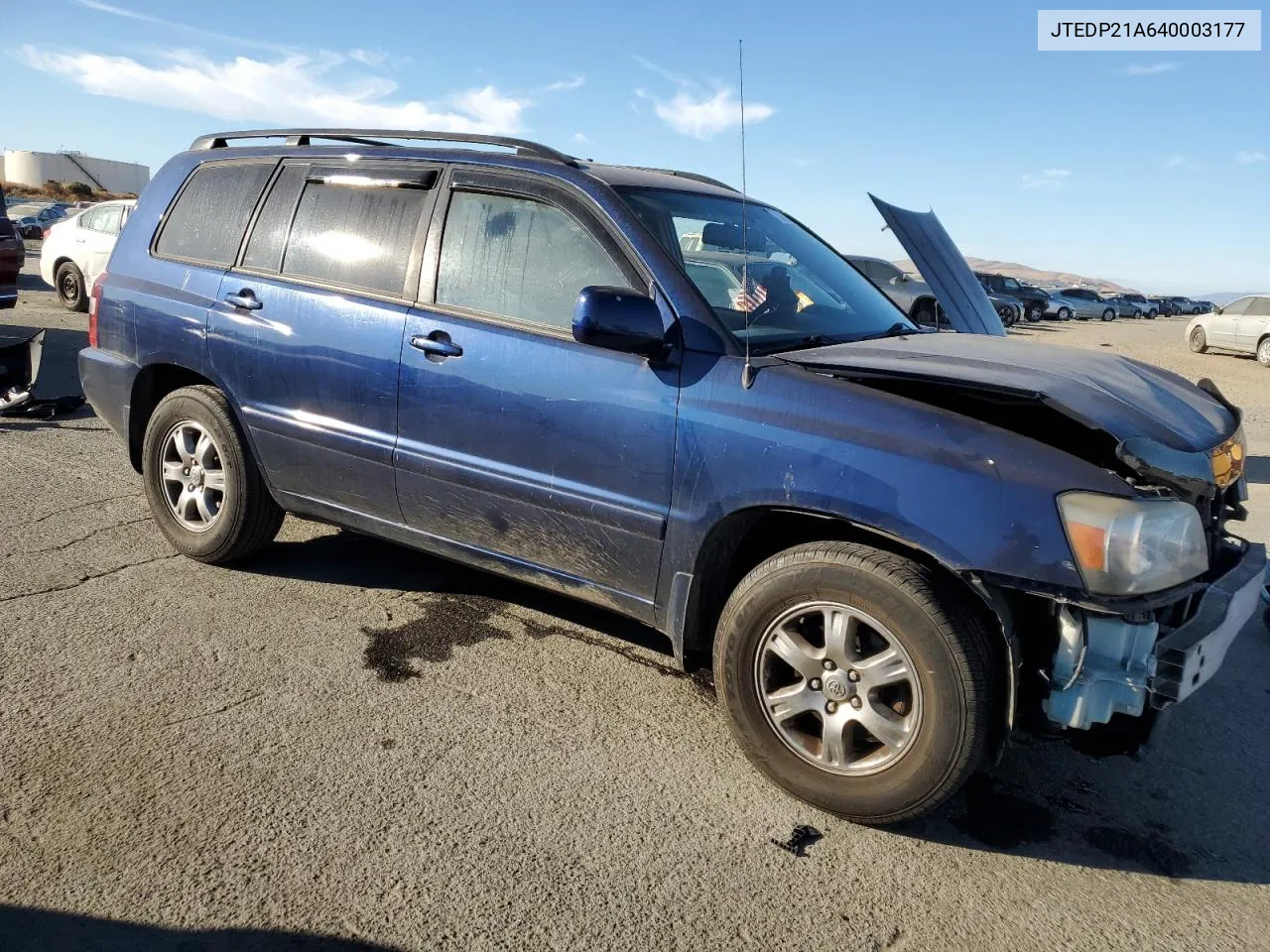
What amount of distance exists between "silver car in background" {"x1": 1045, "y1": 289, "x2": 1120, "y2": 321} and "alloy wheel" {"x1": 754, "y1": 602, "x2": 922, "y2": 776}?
152 feet

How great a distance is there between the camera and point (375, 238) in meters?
3.79

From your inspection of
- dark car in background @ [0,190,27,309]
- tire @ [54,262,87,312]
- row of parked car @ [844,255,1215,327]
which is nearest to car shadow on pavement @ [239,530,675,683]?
row of parked car @ [844,255,1215,327]

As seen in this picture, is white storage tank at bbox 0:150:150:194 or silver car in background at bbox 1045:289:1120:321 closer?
silver car in background at bbox 1045:289:1120:321

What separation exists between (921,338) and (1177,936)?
2.10 meters

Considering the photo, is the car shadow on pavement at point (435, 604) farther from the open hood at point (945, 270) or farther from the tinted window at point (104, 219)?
the tinted window at point (104, 219)

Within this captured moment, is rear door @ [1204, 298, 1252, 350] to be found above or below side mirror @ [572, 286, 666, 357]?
above

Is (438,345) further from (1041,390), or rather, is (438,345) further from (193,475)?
(1041,390)

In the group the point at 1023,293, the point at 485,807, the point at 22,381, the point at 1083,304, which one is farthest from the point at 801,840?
the point at 1083,304

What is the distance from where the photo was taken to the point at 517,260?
11.3ft

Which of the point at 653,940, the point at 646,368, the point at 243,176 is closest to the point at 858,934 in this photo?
the point at 653,940

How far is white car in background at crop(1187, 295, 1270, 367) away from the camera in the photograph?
20859 mm

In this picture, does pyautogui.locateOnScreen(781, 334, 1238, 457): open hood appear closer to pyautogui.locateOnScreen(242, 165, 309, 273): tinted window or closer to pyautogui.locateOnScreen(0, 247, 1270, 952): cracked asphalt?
pyautogui.locateOnScreen(0, 247, 1270, 952): cracked asphalt

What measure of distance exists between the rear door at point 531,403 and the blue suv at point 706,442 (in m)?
0.01

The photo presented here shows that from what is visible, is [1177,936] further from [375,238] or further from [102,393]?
[102,393]
